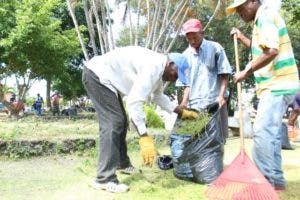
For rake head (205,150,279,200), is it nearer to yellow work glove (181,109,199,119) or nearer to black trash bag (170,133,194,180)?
black trash bag (170,133,194,180)

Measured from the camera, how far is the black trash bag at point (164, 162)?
5.41 metres

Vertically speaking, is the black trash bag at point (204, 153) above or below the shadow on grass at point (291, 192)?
above

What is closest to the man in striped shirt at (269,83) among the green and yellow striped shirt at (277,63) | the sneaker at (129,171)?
the green and yellow striped shirt at (277,63)

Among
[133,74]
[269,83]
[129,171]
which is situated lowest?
[129,171]

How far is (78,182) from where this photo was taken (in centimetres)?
480

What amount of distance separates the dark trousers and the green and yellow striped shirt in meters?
1.20

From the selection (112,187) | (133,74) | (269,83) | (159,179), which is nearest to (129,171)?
(159,179)

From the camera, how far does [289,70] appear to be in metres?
3.99

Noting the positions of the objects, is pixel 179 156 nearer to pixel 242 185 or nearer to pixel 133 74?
pixel 133 74

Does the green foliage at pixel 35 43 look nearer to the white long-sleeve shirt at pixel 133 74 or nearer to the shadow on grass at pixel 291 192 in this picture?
the white long-sleeve shirt at pixel 133 74

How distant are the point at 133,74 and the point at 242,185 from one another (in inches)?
50.3

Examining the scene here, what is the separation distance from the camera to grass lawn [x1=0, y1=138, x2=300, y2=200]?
4.22 metres

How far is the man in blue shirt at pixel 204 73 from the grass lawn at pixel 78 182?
0.80m

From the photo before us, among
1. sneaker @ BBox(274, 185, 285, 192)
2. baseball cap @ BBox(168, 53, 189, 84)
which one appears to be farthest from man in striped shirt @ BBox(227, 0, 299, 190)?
baseball cap @ BBox(168, 53, 189, 84)
